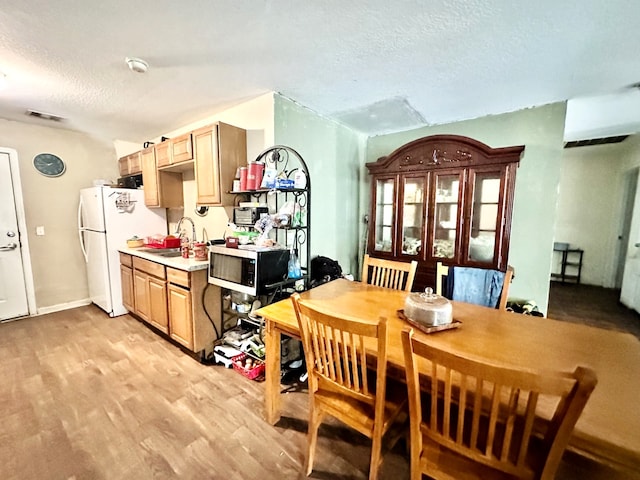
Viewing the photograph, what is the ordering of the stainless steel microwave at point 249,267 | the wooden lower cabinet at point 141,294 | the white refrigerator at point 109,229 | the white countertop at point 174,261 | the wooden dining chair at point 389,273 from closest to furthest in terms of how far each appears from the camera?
the stainless steel microwave at point 249,267 → the wooden dining chair at point 389,273 → the white countertop at point 174,261 → the wooden lower cabinet at point 141,294 → the white refrigerator at point 109,229

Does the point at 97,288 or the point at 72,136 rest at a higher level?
the point at 72,136

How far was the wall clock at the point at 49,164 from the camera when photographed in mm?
3328

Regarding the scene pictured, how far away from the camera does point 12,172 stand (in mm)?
3123

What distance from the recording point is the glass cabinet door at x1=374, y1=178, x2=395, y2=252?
10.9 feet

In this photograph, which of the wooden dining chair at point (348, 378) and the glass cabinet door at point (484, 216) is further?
the glass cabinet door at point (484, 216)

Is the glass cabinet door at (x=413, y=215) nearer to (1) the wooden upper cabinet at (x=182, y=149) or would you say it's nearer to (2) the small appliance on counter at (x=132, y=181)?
(1) the wooden upper cabinet at (x=182, y=149)

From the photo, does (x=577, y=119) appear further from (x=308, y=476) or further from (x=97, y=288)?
(x=97, y=288)

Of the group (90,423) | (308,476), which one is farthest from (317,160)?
(90,423)

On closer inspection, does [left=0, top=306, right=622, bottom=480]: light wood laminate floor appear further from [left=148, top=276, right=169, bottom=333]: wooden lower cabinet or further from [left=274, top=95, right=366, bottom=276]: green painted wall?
[left=274, top=95, right=366, bottom=276]: green painted wall

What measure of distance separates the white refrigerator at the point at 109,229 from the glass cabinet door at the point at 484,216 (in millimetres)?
3923

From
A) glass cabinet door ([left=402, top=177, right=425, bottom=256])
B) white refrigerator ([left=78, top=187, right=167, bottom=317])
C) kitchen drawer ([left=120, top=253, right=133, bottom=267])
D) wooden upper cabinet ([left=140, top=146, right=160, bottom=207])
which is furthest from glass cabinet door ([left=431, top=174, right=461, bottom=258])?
white refrigerator ([left=78, top=187, right=167, bottom=317])

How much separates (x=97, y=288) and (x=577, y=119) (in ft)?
19.9

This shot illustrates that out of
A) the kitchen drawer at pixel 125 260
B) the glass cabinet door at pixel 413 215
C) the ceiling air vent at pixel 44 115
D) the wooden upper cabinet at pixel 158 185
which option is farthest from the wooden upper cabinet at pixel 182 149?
the glass cabinet door at pixel 413 215

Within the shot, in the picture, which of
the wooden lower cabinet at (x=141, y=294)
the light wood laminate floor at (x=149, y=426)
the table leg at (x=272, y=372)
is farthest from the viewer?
the wooden lower cabinet at (x=141, y=294)
